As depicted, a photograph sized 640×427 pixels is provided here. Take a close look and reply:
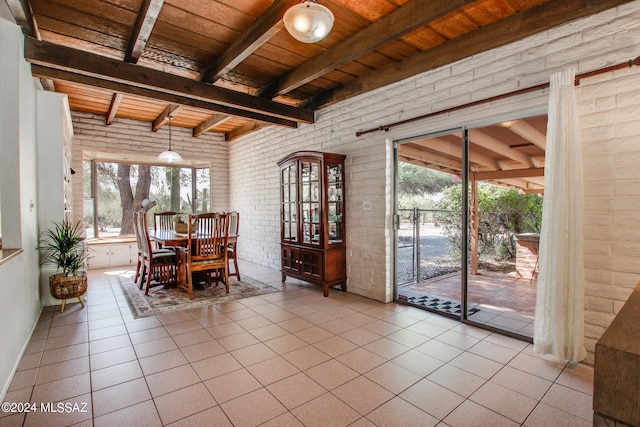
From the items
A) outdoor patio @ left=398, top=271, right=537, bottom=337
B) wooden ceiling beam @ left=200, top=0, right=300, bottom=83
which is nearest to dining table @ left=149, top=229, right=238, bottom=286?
wooden ceiling beam @ left=200, top=0, right=300, bottom=83

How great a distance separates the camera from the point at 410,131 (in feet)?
11.5

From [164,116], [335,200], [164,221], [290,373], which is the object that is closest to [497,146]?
[335,200]

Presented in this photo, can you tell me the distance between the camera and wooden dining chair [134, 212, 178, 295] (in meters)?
4.12

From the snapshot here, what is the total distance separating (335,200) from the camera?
4254 millimetres

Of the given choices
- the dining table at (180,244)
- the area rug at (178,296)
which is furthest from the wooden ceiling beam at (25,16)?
the area rug at (178,296)

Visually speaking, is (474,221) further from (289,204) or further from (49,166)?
(49,166)

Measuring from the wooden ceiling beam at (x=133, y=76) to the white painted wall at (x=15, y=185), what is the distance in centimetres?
18

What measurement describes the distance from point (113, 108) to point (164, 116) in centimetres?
74

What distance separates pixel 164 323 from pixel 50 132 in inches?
102

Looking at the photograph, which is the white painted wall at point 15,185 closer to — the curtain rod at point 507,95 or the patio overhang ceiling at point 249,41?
the patio overhang ceiling at point 249,41

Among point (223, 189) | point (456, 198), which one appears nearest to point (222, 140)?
point (223, 189)

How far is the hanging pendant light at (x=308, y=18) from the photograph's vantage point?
1919 mm

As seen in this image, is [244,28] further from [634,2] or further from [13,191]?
[634,2]

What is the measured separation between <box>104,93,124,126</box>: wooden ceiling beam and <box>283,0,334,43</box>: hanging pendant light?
3356 mm
